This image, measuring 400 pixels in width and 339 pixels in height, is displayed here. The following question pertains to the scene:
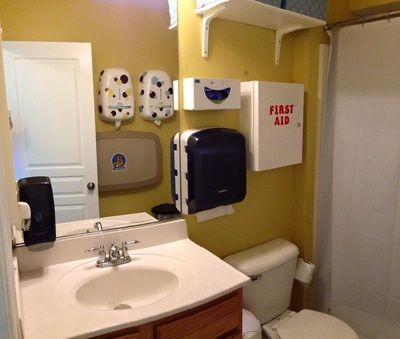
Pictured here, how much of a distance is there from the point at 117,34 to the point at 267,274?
127cm

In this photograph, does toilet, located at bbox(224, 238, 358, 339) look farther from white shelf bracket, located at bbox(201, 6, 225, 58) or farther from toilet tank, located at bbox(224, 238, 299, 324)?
white shelf bracket, located at bbox(201, 6, 225, 58)

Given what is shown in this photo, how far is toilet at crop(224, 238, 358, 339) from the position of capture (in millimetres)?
1643

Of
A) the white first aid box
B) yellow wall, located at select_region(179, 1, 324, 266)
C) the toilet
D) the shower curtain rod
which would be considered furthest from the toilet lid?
the shower curtain rod

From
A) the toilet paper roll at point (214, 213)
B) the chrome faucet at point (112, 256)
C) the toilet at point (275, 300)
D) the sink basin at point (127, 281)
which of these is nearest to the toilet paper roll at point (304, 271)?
the toilet at point (275, 300)

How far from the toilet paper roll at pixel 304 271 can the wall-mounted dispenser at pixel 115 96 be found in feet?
3.98

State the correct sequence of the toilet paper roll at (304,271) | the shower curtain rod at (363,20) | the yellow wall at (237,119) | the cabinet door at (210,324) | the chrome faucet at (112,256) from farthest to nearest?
the toilet paper roll at (304,271)
the shower curtain rod at (363,20)
the yellow wall at (237,119)
the chrome faucet at (112,256)
the cabinet door at (210,324)

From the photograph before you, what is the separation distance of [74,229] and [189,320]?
59 centimetres

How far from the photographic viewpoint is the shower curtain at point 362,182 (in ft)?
5.73

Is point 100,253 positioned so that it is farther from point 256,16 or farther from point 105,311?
point 256,16

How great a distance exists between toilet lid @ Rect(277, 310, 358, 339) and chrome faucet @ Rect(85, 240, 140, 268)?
0.83m

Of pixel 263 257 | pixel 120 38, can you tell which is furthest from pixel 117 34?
pixel 263 257

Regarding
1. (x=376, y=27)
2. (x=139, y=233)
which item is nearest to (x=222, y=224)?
(x=139, y=233)

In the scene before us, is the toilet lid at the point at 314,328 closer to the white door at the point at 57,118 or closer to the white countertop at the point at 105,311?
the white countertop at the point at 105,311

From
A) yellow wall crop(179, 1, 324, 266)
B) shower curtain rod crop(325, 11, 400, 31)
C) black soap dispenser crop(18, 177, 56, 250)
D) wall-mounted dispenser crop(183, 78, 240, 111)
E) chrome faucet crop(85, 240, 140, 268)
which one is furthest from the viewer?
shower curtain rod crop(325, 11, 400, 31)
